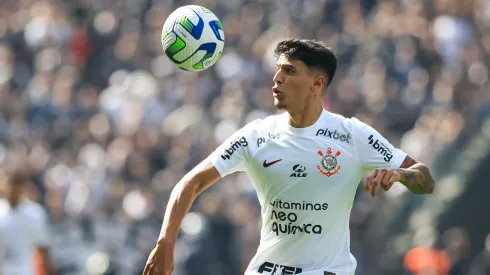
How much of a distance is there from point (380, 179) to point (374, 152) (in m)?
0.81

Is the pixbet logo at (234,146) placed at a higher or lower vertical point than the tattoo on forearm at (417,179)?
higher

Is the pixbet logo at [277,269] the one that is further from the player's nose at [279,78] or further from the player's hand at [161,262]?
the player's nose at [279,78]

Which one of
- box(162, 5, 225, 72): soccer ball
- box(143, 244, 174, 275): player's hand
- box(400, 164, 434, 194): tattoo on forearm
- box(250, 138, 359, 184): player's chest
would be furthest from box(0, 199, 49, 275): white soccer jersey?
box(400, 164, 434, 194): tattoo on forearm

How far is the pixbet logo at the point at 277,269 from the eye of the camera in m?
8.14

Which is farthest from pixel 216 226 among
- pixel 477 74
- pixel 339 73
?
pixel 477 74

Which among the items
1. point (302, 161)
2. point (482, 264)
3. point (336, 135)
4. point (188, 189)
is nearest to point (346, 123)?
point (336, 135)

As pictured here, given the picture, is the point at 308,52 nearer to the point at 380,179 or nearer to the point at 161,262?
the point at 380,179

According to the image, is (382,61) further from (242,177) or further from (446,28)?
(242,177)

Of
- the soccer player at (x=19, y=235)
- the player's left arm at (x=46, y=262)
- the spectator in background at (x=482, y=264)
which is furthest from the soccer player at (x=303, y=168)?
the spectator in background at (x=482, y=264)

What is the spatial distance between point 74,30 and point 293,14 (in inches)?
198

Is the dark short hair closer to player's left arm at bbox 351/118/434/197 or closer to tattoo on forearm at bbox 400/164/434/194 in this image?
player's left arm at bbox 351/118/434/197

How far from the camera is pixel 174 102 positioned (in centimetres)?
2041

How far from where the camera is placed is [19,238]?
12992 mm

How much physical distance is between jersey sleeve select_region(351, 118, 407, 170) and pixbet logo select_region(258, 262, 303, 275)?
92 centimetres
